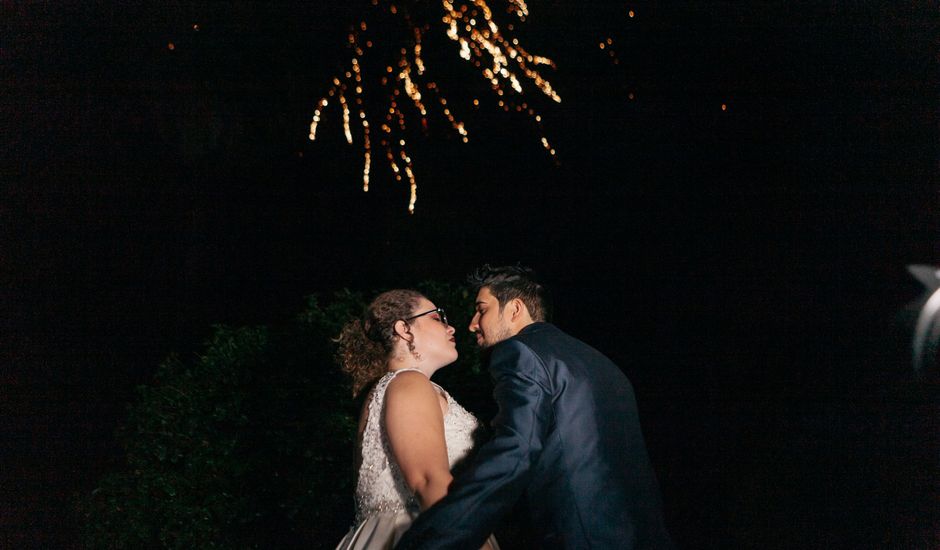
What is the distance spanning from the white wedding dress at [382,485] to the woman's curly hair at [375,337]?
216mm

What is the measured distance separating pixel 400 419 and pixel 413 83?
20.4 feet

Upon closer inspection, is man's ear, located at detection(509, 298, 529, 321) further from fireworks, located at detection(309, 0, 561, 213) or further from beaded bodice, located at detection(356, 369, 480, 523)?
fireworks, located at detection(309, 0, 561, 213)

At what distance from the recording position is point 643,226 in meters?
7.25

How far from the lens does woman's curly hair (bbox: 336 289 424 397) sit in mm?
2961

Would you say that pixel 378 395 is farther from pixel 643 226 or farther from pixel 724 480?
pixel 643 226

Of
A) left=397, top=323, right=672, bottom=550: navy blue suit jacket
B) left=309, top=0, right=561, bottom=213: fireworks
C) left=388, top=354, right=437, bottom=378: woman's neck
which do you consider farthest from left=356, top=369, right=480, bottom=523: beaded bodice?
left=309, top=0, right=561, bottom=213: fireworks

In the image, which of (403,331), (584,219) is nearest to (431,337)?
(403,331)

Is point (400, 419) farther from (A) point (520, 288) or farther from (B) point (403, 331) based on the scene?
(A) point (520, 288)

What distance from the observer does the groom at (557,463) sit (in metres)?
2.15

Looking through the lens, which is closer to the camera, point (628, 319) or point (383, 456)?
point (383, 456)

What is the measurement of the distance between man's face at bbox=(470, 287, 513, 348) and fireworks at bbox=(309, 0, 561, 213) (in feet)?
15.2

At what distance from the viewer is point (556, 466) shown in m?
2.35

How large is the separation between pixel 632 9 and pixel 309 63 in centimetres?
345

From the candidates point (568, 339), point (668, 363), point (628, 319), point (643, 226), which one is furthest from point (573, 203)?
point (568, 339)
